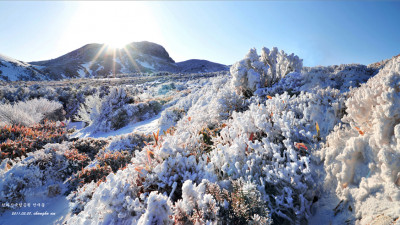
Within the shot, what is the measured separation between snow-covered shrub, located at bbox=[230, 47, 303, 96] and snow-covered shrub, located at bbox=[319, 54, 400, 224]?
4.09 m

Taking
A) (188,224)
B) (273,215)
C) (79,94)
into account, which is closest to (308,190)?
(273,215)

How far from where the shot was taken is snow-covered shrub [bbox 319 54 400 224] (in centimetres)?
149

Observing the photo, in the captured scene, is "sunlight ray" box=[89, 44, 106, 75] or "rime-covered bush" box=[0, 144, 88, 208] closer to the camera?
"rime-covered bush" box=[0, 144, 88, 208]

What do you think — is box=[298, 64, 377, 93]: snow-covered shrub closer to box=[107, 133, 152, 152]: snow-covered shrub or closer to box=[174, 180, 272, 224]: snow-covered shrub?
box=[174, 180, 272, 224]: snow-covered shrub

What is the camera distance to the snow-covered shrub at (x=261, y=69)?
6.07 metres

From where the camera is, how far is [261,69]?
6574 mm

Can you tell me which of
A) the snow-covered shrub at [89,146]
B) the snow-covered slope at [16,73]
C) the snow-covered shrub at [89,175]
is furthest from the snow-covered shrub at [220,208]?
the snow-covered slope at [16,73]

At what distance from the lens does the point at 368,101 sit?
1.93 meters

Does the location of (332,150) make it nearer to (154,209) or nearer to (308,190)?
(308,190)

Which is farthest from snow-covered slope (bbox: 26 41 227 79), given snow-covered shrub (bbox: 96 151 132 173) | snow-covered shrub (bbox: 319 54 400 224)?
snow-covered shrub (bbox: 319 54 400 224)

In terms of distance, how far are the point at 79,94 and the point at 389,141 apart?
63.4 ft

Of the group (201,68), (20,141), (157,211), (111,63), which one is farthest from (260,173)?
(111,63)

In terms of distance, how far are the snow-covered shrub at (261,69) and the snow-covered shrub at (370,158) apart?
13.4 ft

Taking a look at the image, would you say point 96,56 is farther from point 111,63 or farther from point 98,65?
point 98,65
